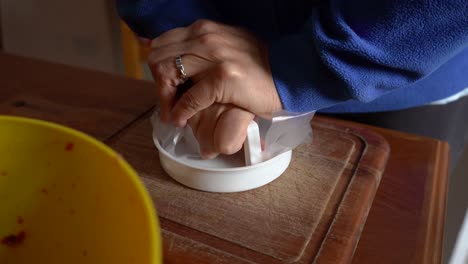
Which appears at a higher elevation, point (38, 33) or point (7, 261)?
point (7, 261)

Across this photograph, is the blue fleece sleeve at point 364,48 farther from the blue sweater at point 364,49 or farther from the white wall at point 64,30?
the white wall at point 64,30

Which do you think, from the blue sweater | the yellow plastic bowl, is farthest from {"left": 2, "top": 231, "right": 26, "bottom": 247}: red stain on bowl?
the blue sweater

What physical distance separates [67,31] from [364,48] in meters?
1.54

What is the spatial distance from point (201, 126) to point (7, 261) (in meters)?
0.21

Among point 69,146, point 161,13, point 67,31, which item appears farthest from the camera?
point 67,31

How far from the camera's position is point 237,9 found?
583mm

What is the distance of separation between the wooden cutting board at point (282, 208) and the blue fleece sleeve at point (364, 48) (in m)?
0.09

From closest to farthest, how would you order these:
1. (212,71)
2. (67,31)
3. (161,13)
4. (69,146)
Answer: (69,146), (212,71), (161,13), (67,31)

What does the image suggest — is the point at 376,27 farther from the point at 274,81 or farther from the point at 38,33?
the point at 38,33

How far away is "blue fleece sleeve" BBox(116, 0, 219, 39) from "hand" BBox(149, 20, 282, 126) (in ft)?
0.25

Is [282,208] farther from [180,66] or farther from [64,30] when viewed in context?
[64,30]

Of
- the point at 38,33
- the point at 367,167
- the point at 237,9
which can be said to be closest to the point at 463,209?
the point at 367,167

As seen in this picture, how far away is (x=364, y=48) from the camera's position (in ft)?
1.20

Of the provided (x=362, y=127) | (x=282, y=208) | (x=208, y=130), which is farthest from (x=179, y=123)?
(x=362, y=127)
